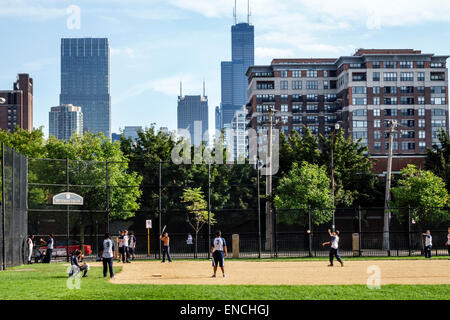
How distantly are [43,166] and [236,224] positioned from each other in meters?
23.7

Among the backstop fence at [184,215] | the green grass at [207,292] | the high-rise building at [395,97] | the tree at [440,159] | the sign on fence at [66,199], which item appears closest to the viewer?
the green grass at [207,292]

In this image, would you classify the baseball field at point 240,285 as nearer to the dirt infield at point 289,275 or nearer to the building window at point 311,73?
the dirt infield at point 289,275

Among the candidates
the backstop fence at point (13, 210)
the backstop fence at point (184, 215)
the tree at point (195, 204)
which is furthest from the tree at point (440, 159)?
the backstop fence at point (13, 210)

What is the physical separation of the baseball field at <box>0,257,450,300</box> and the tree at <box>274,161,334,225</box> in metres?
20.4

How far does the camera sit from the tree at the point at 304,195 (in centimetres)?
4794

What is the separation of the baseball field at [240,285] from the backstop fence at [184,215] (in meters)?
18.1

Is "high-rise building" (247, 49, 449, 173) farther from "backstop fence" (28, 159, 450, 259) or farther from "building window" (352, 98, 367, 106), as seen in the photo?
"backstop fence" (28, 159, 450, 259)

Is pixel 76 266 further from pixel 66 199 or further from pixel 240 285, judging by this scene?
pixel 66 199

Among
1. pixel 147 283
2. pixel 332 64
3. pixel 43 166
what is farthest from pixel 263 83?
pixel 147 283

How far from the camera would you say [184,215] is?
193ft

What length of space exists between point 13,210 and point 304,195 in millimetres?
24093

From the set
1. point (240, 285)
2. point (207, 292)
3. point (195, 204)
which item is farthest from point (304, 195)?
point (207, 292)

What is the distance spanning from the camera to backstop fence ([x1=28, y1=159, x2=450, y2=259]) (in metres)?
46.1

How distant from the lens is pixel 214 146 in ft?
198
